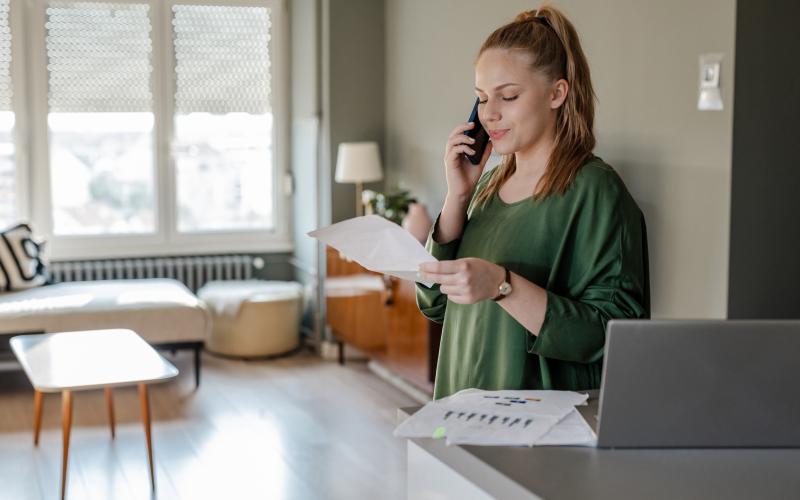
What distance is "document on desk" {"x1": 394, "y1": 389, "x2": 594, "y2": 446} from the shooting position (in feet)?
4.73

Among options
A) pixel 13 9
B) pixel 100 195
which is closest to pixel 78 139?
pixel 100 195

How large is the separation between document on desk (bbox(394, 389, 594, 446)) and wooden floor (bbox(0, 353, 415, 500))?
2.42 meters

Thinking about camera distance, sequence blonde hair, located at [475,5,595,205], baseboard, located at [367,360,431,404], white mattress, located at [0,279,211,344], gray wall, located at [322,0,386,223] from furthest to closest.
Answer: gray wall, located at [322,0,386,223], white mattress, located at [0,279,211,344], baseboard, located at [367,360,431,404], blonde hair, located at [475,5,595,205]

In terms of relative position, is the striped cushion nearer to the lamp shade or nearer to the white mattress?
the white mattress

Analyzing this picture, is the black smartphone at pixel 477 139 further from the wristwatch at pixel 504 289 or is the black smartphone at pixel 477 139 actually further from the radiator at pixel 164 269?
the radiator at pixel 164 269

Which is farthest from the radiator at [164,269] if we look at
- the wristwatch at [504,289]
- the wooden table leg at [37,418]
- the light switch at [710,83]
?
the wristwatch at [504,289]

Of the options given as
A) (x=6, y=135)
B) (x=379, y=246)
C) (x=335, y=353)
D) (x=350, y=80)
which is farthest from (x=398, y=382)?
(x=379, y=246)

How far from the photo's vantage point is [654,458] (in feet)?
4.57

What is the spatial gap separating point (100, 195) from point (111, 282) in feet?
2.50

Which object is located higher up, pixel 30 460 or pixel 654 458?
pixel 654 458

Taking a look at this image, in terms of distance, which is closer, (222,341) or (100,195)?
(222,341)

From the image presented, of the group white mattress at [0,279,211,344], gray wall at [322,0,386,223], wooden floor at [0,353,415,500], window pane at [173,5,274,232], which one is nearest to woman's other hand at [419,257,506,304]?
wooden floor at [0,353,415,500]

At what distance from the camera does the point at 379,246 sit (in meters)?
1.75

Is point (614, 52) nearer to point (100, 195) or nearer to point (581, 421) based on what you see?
point (581, 421)
